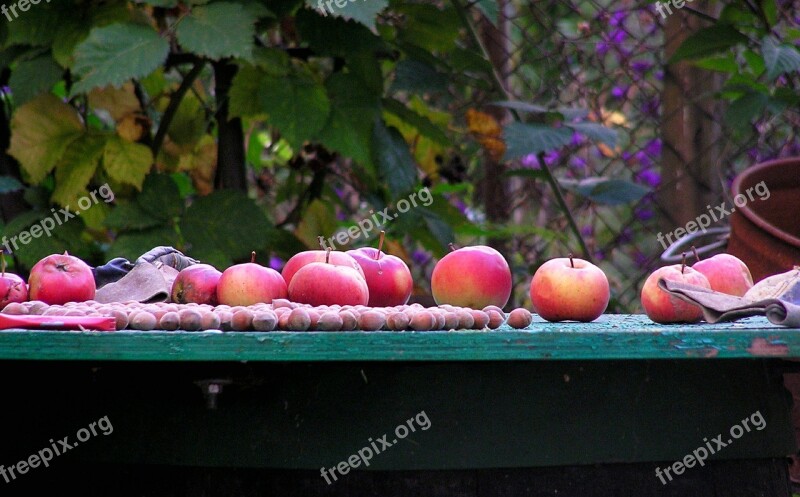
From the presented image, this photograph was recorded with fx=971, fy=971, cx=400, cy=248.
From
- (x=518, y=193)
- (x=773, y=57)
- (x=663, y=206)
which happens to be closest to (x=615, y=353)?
(x=773, y=57)

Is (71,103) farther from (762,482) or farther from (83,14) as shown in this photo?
(762,482)

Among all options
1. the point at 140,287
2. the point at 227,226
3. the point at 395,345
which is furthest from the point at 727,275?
the point at 227,226

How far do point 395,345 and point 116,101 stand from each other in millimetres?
1896

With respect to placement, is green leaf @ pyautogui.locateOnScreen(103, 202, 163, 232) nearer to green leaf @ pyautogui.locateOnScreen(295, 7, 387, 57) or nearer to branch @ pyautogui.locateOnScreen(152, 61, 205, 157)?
branch @ pyautogui.locateOnScreen(152, 61, 205, 157)

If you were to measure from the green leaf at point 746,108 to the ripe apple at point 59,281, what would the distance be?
1.90 m

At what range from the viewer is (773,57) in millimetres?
2357

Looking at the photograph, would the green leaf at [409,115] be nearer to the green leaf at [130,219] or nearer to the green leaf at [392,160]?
the green leaf at [392,160]

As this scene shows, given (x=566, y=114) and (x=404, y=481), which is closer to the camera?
(x=404, y=481)

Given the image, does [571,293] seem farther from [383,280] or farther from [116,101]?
[116,101]

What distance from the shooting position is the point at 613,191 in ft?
9.04

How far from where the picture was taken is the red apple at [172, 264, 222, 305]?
1386 millimetres

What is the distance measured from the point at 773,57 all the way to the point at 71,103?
182 cm

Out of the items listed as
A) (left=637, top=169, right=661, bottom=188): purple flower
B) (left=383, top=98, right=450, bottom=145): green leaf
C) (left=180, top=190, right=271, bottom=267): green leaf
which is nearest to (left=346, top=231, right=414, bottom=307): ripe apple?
(left=180, top=190, right=271, bottom=267): green leaf

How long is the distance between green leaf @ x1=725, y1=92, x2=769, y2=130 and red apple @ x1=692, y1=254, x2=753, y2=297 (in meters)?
1.21
